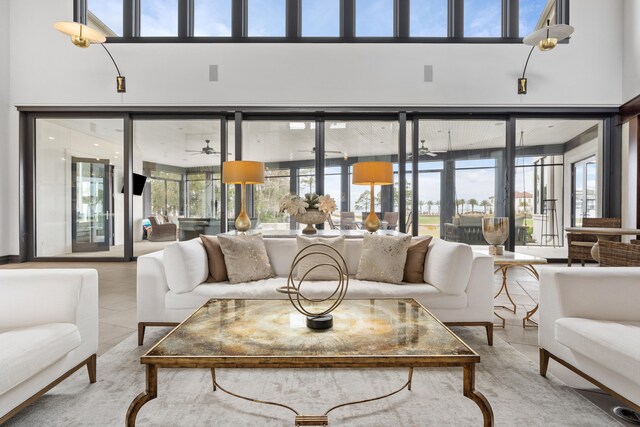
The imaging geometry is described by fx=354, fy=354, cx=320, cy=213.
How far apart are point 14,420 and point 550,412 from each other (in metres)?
2.41

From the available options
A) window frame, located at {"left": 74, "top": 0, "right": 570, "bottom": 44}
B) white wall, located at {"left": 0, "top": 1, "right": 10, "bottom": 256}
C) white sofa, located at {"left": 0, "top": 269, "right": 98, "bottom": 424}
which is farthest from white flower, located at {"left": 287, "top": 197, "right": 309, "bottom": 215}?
white wall, located at {"left": 0, "top": 1, "right": 10, "bottom": 256}

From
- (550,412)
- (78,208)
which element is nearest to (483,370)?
(550,412)

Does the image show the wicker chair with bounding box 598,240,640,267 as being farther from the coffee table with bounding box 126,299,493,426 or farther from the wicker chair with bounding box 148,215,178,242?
the wicker chair with bounding box 148,215,178,242

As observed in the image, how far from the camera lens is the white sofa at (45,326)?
56.9 inches

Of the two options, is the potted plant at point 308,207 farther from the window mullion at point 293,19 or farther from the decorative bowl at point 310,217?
the window mullion at point 293,19

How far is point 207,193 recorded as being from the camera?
6035 mm

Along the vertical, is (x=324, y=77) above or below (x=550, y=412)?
above

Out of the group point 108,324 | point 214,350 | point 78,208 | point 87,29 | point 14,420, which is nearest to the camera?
point 214,350

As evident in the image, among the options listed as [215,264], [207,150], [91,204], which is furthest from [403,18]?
[91,204]

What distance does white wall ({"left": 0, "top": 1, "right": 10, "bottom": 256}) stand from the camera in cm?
553

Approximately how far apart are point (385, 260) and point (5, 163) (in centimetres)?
633

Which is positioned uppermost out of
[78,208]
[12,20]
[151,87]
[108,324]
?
[12,20]

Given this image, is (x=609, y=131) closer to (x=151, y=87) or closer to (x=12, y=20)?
(x=151, y=87)

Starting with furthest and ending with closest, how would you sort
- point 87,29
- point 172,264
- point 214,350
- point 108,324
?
point 87,29 → point 108,324 → point 172,264 → point 214,350
